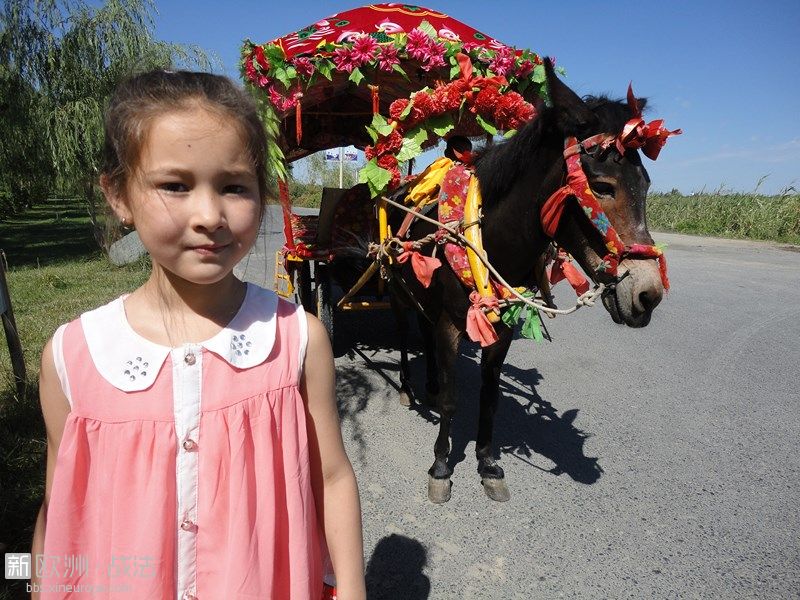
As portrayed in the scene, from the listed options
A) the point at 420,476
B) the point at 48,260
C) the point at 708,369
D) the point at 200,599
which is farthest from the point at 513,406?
the point at 48,260

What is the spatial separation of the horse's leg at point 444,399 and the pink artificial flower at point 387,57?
58.3 inches

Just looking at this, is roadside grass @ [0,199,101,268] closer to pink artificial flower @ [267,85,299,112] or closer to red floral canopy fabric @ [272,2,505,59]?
pink artificial flower @ [267,85,299,112]

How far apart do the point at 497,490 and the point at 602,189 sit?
1764 mm

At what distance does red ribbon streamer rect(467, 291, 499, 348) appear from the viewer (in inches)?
87.0

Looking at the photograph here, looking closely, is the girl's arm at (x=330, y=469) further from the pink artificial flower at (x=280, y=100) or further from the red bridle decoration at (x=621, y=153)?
the pink artificial flower at (x=280, y=100)

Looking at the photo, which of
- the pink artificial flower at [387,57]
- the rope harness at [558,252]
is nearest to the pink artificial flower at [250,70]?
the pink artificial flower at [387,57]

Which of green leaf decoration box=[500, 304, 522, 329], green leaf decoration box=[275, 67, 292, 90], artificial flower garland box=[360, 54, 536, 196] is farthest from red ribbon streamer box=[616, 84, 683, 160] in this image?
green leaf decoration box=[275, 67, 292, 90]

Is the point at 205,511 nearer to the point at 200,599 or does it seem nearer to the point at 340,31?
the point at 200,599

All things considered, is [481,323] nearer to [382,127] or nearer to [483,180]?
[483,180]

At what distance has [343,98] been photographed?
15.5ft

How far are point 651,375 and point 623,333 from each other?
1390 millimetres

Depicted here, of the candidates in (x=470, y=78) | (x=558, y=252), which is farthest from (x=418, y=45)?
(x=558, y=252)

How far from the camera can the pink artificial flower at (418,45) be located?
2.72 metres

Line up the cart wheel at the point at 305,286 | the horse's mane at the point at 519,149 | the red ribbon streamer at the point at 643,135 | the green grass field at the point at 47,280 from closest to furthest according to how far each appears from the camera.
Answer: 1. the red ribbon streamer at the point at 643,135
2. the horse's mane at the point at 519,149
3. the green grass field at the point at 47,280
4. the cart wheel at the point at 305,286
